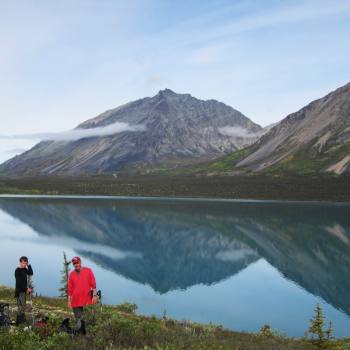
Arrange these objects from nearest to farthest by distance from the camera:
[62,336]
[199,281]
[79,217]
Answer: [62,336] → [199,281] → [79,217]

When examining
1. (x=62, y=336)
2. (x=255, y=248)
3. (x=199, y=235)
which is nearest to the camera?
(x=62, y=336)

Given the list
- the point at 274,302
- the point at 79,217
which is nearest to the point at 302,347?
the point at 274,302

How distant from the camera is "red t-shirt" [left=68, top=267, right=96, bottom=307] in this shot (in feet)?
55.8

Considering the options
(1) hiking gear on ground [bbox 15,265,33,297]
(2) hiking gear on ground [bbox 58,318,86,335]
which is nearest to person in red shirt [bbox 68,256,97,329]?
(2) hiking gear on ground [bbox 58,318,86,335]

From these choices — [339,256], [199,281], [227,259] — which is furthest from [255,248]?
[199,281]

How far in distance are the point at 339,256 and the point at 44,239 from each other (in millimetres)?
60586

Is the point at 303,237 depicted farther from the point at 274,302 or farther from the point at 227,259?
the point at 274,302

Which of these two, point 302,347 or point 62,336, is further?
point 302,347

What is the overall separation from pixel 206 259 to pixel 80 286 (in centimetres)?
6921

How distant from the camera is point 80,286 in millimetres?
17047

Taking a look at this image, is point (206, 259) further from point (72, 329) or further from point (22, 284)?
point (72, 329)

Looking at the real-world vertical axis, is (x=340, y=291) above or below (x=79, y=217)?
below

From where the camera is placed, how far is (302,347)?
23703 millimetres

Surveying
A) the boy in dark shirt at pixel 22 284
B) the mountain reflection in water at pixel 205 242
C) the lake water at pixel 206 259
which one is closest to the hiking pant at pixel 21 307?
the boy in dark shirt at pixel 22 284
